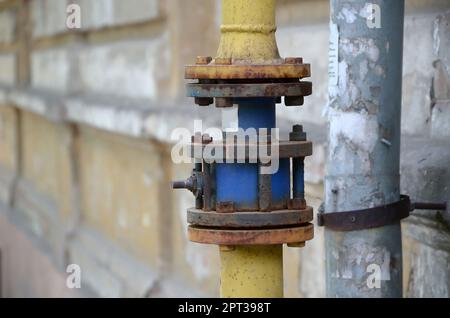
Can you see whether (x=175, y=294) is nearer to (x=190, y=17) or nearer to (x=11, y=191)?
(x=190, y=17)

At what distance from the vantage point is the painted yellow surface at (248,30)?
1.64m

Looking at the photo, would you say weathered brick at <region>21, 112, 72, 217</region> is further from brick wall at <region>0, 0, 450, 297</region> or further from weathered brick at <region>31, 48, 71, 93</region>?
weathered brick at <region>31, 48, 71, 93</region>

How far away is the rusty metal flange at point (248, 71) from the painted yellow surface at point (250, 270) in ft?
0.89

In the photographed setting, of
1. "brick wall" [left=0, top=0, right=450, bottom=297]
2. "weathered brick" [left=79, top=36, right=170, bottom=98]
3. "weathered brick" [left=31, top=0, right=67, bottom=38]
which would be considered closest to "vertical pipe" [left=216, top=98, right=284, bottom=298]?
"brick wall" [left=0, top=0, right=450, bottom=297]

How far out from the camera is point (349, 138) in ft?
5.82

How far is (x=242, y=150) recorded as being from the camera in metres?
1.55

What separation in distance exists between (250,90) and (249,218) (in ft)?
0.64

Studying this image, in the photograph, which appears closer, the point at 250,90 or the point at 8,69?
the point at 250,90

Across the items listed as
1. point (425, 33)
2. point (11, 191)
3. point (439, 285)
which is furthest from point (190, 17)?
point (11, 191)

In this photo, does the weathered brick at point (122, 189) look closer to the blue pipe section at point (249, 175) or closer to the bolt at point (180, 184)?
the bolt at point (180, 184)

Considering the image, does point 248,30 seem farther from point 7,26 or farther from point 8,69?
point 7,26

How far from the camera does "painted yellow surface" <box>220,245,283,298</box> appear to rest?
1624 millimetres

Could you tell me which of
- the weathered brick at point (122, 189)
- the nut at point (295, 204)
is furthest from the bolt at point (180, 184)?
the weathered brick at point (122, 189)

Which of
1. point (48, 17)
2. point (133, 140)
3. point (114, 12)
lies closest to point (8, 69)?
point (48, 17)
